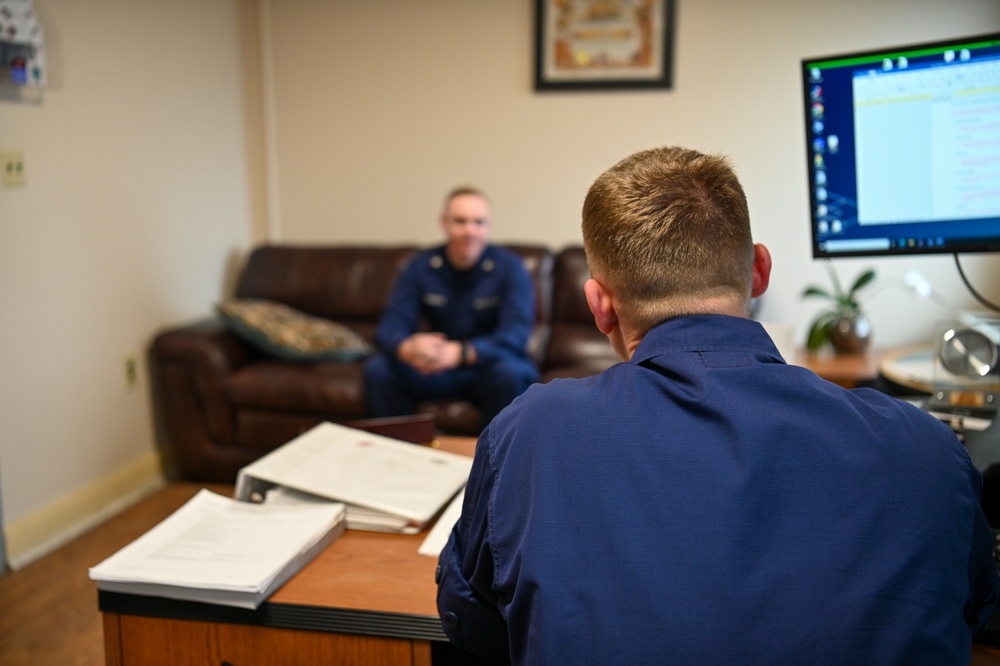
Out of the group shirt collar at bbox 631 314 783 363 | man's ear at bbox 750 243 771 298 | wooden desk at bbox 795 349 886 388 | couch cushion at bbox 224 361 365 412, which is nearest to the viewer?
shirt collar at bbox 631 314 783 363

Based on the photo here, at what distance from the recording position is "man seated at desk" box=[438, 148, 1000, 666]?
2.36ft

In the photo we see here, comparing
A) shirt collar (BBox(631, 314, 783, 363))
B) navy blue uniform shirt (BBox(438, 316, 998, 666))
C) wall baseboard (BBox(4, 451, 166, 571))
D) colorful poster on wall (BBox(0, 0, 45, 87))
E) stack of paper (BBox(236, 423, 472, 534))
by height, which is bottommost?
wall baseboard (BBox(4, 451, 166, 571))

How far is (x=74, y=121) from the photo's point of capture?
2.84 metres

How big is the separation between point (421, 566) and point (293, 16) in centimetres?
338

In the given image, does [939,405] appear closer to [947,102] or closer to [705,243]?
[947,102]

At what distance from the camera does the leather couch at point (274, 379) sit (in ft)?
10.2

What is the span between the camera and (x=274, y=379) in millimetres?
3148

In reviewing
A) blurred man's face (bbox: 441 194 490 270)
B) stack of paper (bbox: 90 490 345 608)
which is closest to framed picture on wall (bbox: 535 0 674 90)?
blurred man's face (bbox: 441 194 490 270)

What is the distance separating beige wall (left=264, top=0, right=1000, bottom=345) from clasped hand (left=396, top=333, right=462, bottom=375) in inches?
40.6

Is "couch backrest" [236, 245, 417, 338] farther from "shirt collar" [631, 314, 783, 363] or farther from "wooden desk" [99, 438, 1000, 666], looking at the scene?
"shirt collar" [631, 314, 783, 363]

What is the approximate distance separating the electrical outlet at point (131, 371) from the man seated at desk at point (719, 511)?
2.66 m

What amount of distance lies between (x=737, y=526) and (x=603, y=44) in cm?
324

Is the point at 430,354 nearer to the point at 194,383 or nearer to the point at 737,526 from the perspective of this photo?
the point at 194,383

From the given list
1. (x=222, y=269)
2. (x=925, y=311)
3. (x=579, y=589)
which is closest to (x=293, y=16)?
(x=222, y=269)
